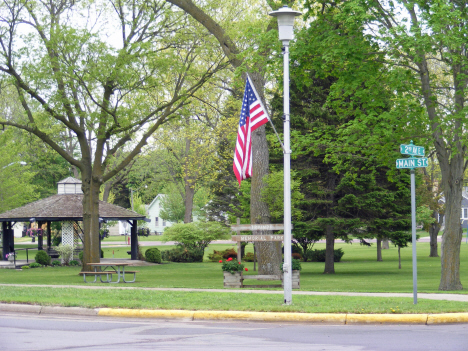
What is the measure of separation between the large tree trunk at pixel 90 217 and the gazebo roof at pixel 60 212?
9.05 m

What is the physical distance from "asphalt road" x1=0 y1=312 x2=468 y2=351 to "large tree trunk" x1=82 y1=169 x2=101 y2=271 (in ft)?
50.6

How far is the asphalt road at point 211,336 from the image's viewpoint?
8.63 m

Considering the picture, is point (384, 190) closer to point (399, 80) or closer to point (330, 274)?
point (330, 274)

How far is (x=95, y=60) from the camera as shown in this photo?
24.9 meters

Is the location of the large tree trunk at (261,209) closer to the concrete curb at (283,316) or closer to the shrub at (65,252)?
the concrete curb at (283,316)

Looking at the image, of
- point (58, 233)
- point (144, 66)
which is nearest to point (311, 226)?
point (144, 66)

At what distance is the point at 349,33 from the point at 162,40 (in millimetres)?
11583

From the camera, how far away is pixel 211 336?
9.63 m

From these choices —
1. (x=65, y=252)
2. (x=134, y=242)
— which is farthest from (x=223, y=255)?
(x=65, y=252)

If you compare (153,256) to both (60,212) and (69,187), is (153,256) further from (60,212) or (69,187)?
(69,187)

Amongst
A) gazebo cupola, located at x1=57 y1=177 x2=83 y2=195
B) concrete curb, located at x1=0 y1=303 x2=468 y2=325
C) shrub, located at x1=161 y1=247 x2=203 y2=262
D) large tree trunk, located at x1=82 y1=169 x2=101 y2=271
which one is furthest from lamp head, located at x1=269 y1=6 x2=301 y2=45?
gazebo cupola, located at x1=57 y1=177 x2=83 y2=195

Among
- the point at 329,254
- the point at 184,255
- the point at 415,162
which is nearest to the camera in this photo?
the point at 415,162

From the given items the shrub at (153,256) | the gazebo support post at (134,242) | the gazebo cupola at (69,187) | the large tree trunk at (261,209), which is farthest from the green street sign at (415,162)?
the gazebo cupola at (69,187)

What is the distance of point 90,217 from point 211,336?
18646 millimetres
